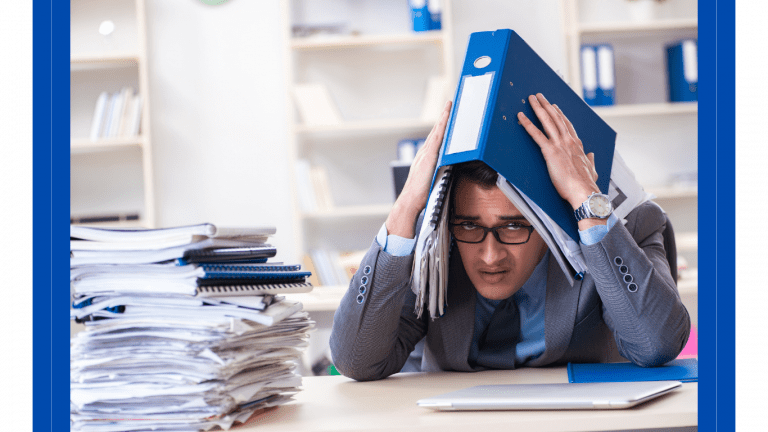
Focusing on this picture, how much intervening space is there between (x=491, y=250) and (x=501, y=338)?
0.18m

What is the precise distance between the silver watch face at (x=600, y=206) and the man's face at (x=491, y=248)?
152 mm

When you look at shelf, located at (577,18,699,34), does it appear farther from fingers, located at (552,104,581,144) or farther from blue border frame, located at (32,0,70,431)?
blue border frame, located at (32,0,70,431)

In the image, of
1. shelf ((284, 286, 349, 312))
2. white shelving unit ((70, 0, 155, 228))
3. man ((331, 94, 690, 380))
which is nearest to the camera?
man ((331, 94, 690, 380))

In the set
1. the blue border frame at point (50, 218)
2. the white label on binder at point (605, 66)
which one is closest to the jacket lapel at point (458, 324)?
the blue border frame at point (50, 218)

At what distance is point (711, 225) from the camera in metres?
0.68

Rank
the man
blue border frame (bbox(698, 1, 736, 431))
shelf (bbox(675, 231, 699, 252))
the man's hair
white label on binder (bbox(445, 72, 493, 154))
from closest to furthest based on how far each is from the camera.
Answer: blue border frame (bbox(698, 1, 736, 431)) < white label on binder (bbox(445, 72, 493, 154)) < the man < the man's hair < shelf (bbox(675, 231, 699, 252))

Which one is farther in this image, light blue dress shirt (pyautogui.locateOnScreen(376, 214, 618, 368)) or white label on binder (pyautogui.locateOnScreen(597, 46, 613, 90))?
white label on binder (pyautogui.locateOnScreen(597, 46, 613, 90))

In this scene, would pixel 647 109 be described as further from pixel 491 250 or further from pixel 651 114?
pixel 491 250

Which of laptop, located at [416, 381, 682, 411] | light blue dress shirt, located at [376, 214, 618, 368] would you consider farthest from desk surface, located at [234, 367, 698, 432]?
light blue dress shirt, located at [376, 214, 618, 368]

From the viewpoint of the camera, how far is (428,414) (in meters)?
0.78

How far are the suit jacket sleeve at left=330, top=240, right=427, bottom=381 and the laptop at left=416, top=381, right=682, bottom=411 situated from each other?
0.68 feet

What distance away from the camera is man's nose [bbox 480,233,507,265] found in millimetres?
1100

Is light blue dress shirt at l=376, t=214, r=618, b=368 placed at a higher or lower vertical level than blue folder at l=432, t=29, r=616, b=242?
lower

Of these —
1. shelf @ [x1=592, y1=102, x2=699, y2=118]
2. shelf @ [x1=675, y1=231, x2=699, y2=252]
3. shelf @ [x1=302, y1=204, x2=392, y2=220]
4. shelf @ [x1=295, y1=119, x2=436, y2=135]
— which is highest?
shelf @ [x1=592, y1=102, x2=699, y2=118]
